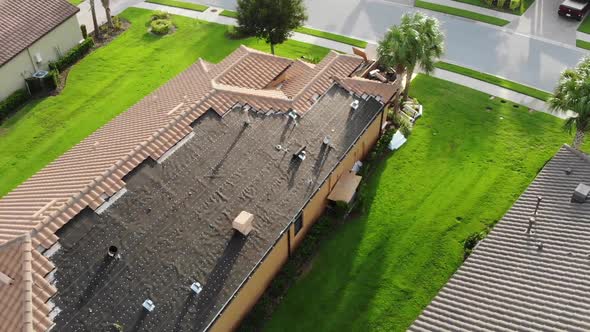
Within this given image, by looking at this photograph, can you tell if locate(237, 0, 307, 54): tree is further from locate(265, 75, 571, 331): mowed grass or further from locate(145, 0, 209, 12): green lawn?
locate(145, 0, 209, 12): green lawn

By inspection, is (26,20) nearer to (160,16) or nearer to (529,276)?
(160,16)

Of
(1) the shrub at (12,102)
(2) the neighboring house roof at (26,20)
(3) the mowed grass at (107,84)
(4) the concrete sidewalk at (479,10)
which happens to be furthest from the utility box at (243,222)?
(4) the concrete sidewalk at (479,10)

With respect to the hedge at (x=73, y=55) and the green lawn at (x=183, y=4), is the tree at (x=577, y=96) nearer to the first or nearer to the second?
the green lawn at (x=183, y=4)

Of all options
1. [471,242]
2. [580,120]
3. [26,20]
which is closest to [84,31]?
[26,20]

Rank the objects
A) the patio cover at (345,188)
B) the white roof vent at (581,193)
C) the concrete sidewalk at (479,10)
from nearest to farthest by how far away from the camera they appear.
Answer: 1. the white roof vent at (581,193)
2. the patio cover at (345,188)
3. the concrete sidewalk at (479,10)

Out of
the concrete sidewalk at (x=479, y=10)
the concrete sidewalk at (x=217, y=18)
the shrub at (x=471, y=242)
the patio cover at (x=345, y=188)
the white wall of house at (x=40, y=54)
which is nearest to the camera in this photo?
the shrub at (x=471, y=242)
